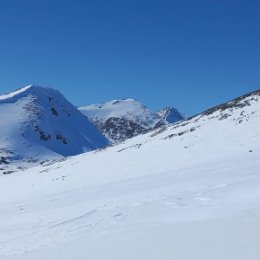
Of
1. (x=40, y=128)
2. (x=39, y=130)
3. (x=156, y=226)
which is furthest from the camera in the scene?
(x=40, y=128)

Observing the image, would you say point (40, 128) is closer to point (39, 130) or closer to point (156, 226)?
point (39, 130)

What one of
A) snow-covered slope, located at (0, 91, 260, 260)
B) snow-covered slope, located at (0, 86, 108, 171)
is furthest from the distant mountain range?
snow-covered slope, located at (0, 91, 260, 260)

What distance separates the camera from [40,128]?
9262 centimetres

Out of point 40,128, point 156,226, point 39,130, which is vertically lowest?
point 156,226

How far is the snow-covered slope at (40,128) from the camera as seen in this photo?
8175 cm

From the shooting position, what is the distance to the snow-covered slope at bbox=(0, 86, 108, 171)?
81.8 metres

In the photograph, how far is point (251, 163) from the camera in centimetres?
1395

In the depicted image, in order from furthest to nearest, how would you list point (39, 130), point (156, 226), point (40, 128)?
point (40, 128) → point (39, 130) → point (156, 226)

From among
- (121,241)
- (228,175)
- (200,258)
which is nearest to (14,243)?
(121,241)

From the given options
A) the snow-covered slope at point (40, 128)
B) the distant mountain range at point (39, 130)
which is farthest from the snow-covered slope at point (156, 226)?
the snow-covered slope at point (40, 128)

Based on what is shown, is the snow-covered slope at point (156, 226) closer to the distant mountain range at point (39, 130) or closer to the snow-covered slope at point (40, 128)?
the distant mountain range at point (39, 130)

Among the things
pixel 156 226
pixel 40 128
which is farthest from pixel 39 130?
pixel 156 226

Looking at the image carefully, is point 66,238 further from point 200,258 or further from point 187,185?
point 187,185

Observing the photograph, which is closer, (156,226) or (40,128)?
(156,226)
